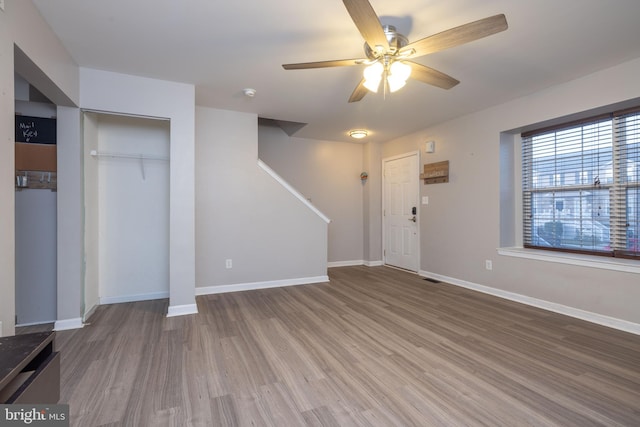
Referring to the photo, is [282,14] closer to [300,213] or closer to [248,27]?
[248,27]

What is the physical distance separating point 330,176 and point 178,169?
124 inches

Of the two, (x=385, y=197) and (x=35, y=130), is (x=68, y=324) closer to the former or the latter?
(x=35, y=130)

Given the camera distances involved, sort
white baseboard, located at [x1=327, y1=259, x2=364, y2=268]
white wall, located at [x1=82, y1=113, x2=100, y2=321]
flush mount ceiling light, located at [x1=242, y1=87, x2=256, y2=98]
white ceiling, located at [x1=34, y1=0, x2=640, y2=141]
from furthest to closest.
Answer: white baseboard, located at [x1=327, y1=259, x2=364, y2=268] < flush mount ceiling light, located at [x1=242, y1=87, x2=256, y2=98] < white wall, located at [x1=82, y1=113, x2=100, y2=321] < white ceiling, located at [x1=34, y1=0, x2=640, y2=141]

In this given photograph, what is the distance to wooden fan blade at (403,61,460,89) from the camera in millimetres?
2209

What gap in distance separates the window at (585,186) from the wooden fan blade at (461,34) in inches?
92.7

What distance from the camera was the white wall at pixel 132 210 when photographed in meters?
3.53

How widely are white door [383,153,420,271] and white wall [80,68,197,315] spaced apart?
3566 millimetres

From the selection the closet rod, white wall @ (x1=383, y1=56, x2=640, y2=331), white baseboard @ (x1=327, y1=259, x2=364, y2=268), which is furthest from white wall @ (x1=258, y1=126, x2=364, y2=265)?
the closet rod

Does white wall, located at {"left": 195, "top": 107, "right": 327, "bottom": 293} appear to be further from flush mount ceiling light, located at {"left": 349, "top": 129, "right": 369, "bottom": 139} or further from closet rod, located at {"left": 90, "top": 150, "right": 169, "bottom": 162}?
flush mount ceiling light, located at {"left": 349, "top": 129, "right": 369, "bottom": 139}

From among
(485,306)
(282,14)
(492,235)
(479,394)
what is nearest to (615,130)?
(492,235)

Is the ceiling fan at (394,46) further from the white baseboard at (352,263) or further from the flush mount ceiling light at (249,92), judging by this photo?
the white baseboard at (352,263)

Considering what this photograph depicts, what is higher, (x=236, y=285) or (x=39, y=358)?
(x=39, y=358)

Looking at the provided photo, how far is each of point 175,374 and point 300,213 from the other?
2.80 m

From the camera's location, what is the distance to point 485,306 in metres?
3.45
